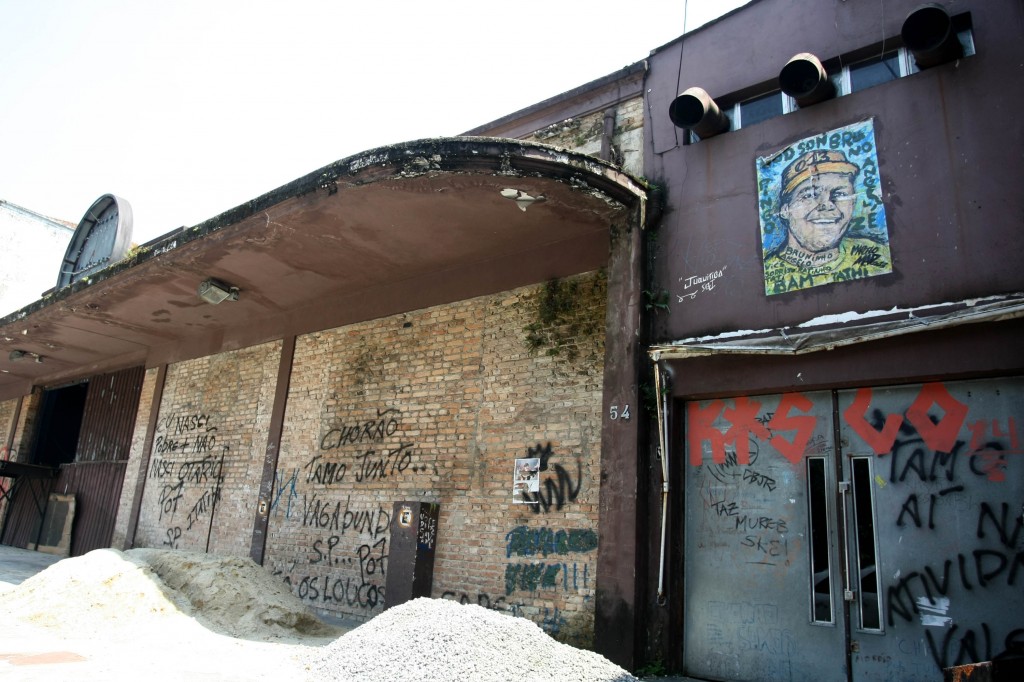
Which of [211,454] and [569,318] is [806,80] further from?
[211,454]

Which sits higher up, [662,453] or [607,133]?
[607,133]

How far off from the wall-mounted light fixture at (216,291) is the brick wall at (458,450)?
1412 mm

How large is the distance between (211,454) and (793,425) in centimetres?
963

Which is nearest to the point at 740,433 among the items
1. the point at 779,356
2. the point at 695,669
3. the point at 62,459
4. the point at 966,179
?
the point at 779,356

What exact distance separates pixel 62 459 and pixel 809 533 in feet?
60.6

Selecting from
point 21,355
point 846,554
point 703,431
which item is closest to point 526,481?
point 703,431

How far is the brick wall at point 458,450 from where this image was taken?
726 centimetres

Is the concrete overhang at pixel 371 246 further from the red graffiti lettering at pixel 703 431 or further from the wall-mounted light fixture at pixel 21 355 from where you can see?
the wall-mounted light fixture at pixel 21 355

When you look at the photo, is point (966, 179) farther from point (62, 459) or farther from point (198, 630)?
point (62, 459)

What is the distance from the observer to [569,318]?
7820 millimetres

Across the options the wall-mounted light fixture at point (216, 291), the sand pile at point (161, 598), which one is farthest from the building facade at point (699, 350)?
the sand pile at point (161, 598)

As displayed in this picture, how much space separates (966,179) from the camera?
5.67m

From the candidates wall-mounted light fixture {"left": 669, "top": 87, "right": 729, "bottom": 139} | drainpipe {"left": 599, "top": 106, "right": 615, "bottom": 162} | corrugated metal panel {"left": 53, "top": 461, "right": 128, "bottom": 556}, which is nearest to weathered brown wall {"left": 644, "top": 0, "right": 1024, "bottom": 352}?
wall-mounted light fixture {"left": 669, "top": 87, "right": 729, "bottom": 139}

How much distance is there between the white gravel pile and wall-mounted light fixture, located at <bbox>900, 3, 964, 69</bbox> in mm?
5818
